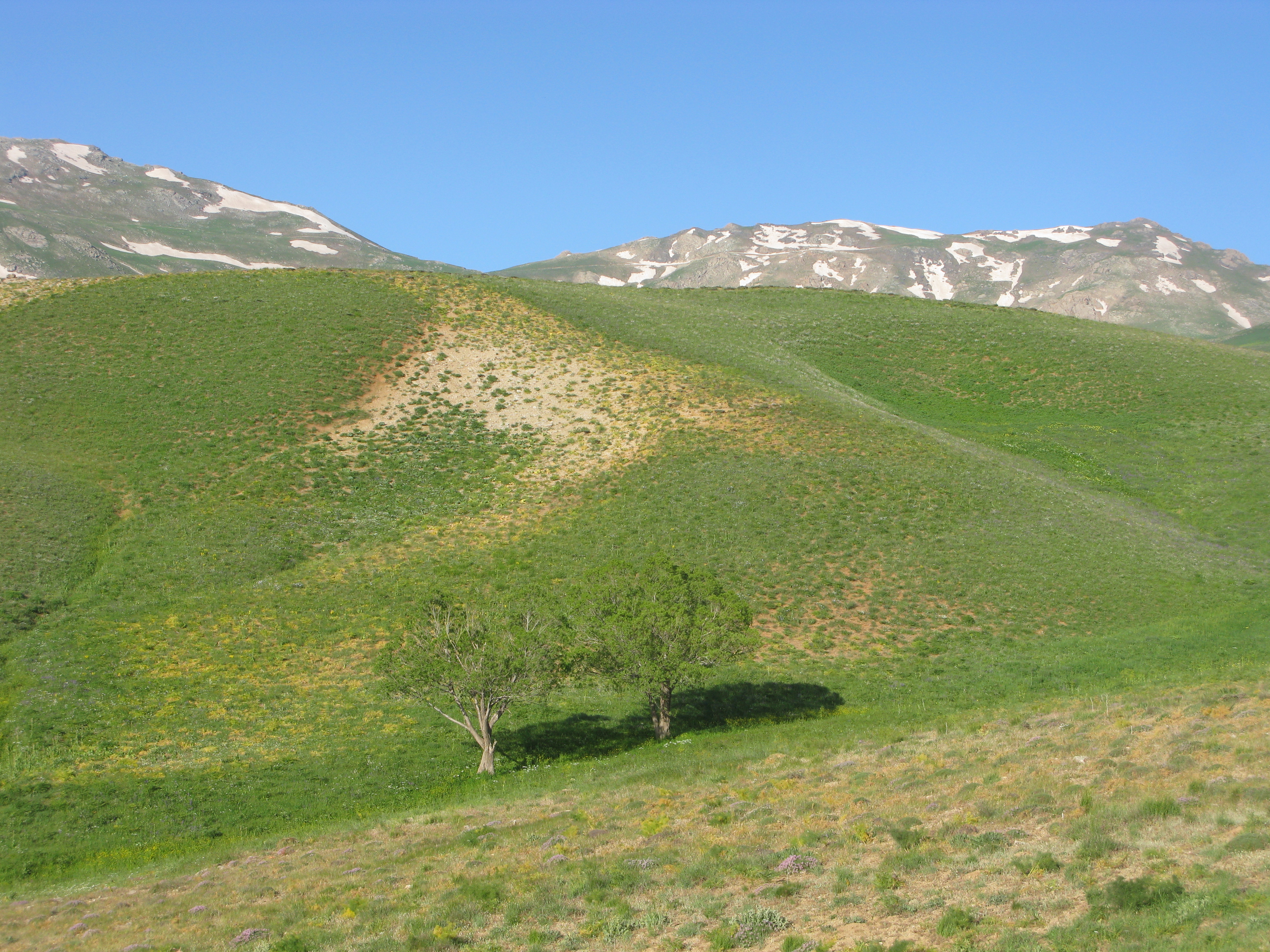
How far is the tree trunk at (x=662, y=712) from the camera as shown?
→ 28812 millimetres

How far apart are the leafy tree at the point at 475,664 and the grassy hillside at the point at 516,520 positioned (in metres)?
1.76

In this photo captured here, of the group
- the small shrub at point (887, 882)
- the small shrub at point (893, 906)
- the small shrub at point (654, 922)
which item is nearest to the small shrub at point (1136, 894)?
the small shrub at point (893, 906)

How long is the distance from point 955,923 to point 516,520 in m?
35.9

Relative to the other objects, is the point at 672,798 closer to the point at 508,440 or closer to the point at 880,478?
the point at 880,478

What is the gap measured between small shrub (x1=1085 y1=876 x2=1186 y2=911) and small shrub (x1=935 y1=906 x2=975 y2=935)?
1559mm

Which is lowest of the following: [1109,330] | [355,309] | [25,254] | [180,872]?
[180,872]

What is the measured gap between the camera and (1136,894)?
38.6ft

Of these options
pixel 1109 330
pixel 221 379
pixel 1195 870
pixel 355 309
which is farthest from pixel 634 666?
pixel 1109 330

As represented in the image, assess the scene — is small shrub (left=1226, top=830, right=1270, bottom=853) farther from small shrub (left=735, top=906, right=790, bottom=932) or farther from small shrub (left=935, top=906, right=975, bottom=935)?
small shrub (left=735, top=906, right=790, bottom=932)

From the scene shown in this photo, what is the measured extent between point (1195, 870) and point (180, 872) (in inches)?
742

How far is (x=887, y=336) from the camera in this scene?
82.2 meters

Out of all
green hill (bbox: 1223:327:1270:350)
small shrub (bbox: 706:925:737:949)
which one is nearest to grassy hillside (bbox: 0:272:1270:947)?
small shrub (bbox: 706:925:737:949)

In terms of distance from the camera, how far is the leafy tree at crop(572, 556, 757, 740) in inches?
1113

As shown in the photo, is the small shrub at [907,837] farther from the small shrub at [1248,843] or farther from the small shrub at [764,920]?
the small shrub at [1248,843]
